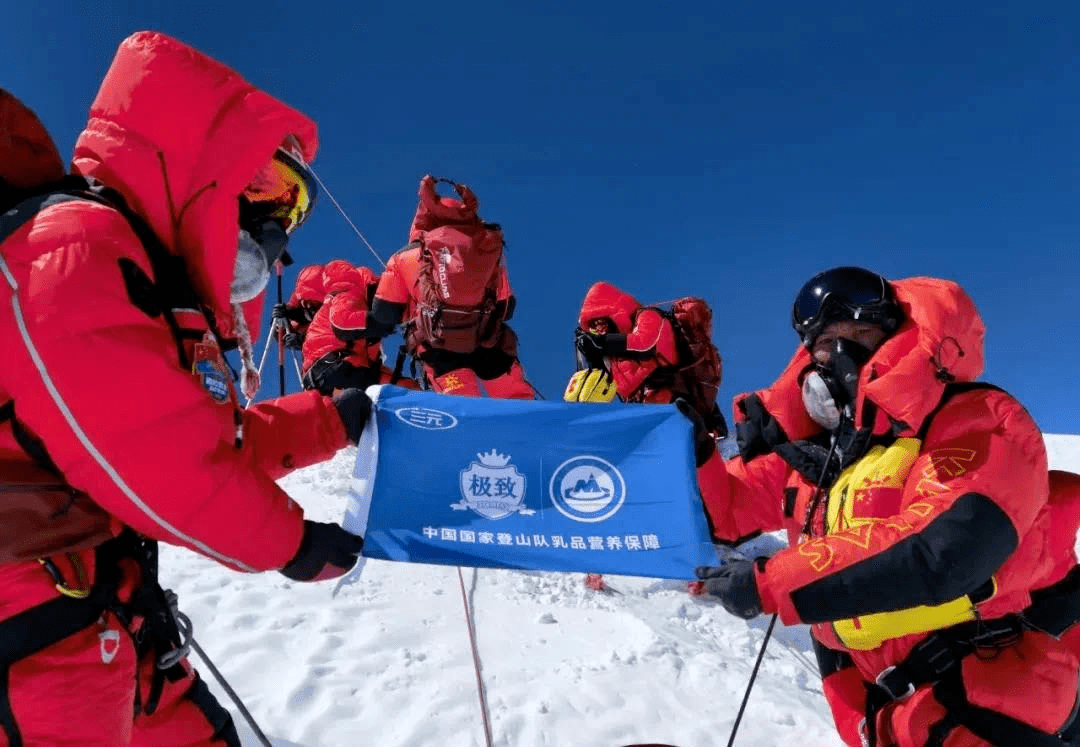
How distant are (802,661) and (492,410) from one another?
108 inches

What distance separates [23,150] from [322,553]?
135cm

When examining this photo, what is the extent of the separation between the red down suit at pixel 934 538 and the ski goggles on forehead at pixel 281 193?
7.03 ft

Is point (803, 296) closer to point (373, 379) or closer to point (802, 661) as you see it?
point (802, 661)

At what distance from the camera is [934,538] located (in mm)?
2211

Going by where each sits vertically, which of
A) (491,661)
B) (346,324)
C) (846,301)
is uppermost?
(846,301)

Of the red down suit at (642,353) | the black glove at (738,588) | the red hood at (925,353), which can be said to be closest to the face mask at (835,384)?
the red hood at (925,353)

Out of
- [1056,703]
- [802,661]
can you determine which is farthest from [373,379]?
[1056,703]

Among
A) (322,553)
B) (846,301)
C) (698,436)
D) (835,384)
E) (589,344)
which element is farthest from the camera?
(589,344)

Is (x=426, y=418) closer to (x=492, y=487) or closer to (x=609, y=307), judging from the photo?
(x=492, y=487)

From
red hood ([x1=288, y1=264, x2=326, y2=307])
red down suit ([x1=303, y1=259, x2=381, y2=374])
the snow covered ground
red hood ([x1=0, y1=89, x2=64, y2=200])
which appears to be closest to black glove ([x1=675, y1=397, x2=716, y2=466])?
the snow covered ground

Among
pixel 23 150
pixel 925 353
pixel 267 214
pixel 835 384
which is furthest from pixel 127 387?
pixel 835 384

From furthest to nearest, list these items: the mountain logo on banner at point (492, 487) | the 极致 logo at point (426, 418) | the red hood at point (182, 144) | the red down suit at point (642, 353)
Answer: the red down suit at point (642, 353), the 极致 logo at point (426, 418), the mountain logo on banner at point (492, 487), the red hood at point (182, 144)

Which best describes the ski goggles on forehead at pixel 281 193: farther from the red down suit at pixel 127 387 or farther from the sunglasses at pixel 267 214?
the red down suit at pixel 127 387

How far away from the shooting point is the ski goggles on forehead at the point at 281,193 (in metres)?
2.34
